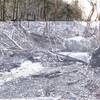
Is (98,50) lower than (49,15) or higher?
lower

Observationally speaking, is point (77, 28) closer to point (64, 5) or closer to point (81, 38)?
point (81, 38)

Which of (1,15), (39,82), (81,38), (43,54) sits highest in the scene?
(1,15)

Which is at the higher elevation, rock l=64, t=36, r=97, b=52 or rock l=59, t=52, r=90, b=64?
rock l=64, t=36, r=97, b=52

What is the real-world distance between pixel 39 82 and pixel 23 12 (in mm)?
538

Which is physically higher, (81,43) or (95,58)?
(81,43)

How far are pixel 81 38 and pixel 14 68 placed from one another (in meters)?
0.55

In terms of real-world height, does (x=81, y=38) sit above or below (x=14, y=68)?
above

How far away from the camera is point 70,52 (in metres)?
1.47

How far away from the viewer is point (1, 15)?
1455 millimetres

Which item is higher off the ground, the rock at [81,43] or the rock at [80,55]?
the rock at [81,43]

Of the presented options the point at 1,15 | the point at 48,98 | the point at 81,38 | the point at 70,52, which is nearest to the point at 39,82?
the point at 48,98

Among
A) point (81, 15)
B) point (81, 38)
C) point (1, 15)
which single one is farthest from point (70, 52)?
point (1, 15)

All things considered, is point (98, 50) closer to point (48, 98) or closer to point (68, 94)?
point (68, 94)

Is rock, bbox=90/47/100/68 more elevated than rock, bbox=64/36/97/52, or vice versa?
rock, bbox=64/36/97/52
